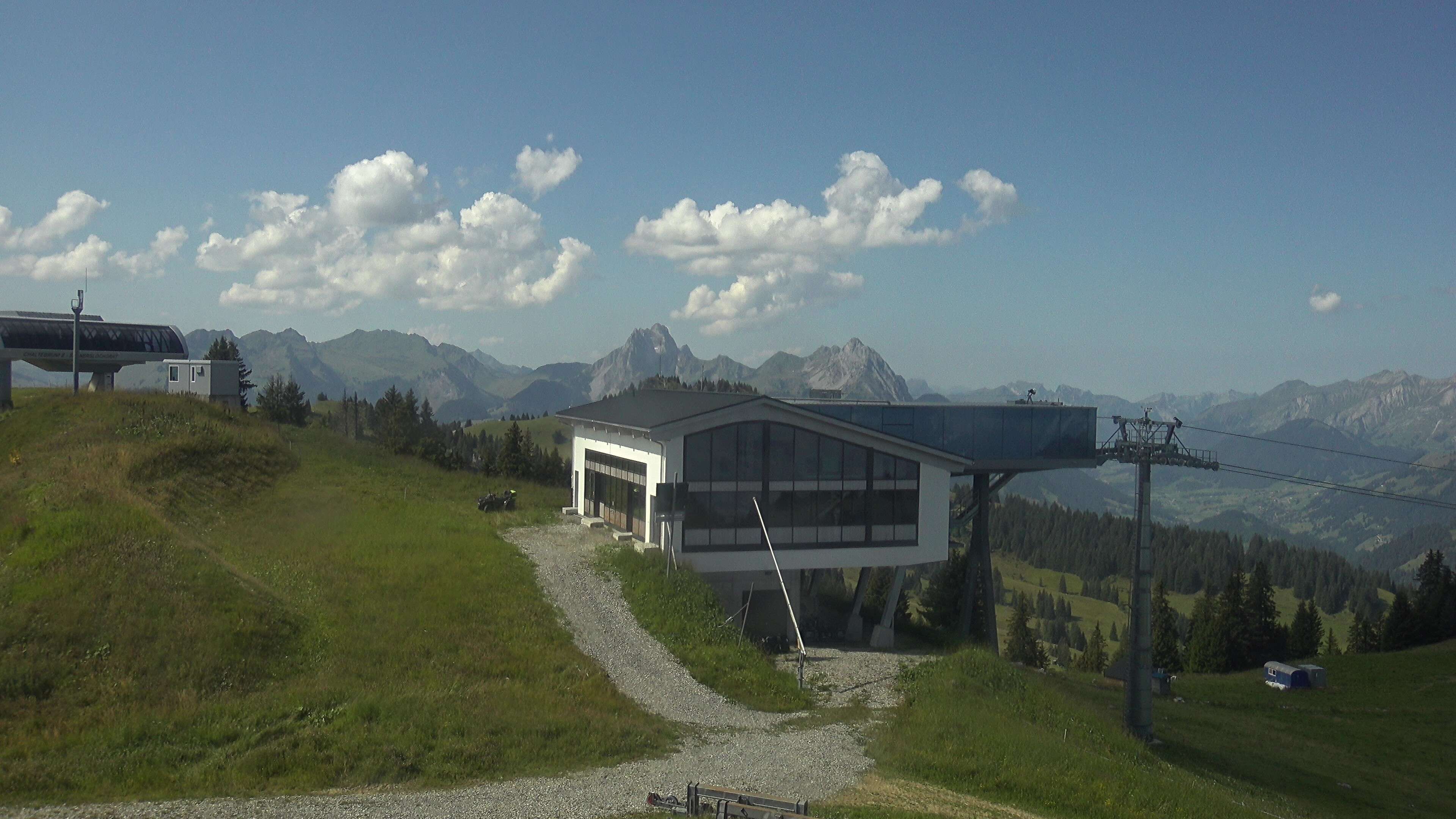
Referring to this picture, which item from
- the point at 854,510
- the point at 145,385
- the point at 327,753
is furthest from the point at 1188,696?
the point at 145,385

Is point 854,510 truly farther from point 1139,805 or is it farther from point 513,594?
point 1139,805

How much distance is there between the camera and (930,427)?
1828 inches

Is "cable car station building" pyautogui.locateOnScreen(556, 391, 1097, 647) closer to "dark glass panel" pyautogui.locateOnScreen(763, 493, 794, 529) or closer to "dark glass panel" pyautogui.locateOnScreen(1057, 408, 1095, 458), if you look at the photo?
"dark glass panel" pyautogui.locateOnScreen(763, 493, 794, 529)

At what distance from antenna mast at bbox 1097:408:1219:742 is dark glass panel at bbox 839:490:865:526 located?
398 inches

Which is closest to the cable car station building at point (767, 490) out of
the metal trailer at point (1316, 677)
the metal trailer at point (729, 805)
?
the metal trailer at point (729, 805)

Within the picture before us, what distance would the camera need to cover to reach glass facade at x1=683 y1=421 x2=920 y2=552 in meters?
36.2

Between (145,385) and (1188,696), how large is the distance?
73.6 m

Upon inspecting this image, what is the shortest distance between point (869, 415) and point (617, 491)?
13570 millimetres

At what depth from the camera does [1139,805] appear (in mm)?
19875

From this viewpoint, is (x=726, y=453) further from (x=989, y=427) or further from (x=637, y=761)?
(x=637, y=761)

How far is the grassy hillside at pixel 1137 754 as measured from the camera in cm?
1953

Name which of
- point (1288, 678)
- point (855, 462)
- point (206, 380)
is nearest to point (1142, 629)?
point (855, 462)

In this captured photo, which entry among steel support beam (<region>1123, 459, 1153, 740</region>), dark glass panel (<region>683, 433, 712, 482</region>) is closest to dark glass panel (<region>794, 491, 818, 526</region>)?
dark glass panel (<region>683, 433, 712, 482</region>)

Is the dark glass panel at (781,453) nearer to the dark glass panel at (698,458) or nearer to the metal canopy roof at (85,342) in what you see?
the dark glass panel at (698,458)
